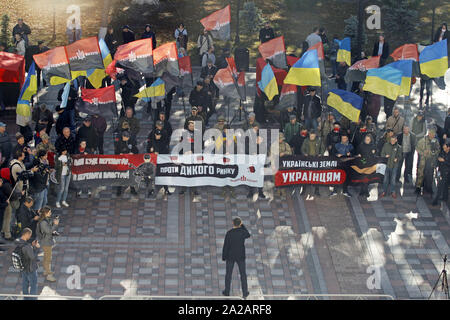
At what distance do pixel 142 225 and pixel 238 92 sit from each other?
4.86 metres

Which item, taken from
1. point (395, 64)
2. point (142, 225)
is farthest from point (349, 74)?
point (142, 225)

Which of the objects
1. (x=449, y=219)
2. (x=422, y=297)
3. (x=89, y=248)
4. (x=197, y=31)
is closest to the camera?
(x=422, y=297)

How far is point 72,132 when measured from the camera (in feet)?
77.7

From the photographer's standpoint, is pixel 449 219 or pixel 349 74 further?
pixel 349 74

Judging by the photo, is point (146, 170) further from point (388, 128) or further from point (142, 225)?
point (388, 128)

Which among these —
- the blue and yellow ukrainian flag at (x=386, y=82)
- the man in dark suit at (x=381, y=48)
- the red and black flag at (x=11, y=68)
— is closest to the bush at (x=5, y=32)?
the red and black flag at (x=11, y=68)

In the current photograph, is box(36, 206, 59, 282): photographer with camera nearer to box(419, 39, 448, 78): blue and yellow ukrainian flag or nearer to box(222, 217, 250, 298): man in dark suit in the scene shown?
box(222, 217, 250, 298): man in dark suit

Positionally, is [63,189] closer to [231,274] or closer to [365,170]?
[231,274]

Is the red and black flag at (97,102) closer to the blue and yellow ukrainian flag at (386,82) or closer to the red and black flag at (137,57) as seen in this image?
the red and black flag at (137,57)

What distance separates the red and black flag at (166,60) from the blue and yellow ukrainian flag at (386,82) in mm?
4955

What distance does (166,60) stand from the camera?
24000 millimetres

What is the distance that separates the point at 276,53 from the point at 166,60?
10.0ft

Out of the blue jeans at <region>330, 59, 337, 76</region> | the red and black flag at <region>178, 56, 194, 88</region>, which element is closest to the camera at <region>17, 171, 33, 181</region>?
the red and black flag at <region>178, 56, 194, 88</region>

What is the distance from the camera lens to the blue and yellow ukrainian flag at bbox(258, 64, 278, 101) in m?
23.8
